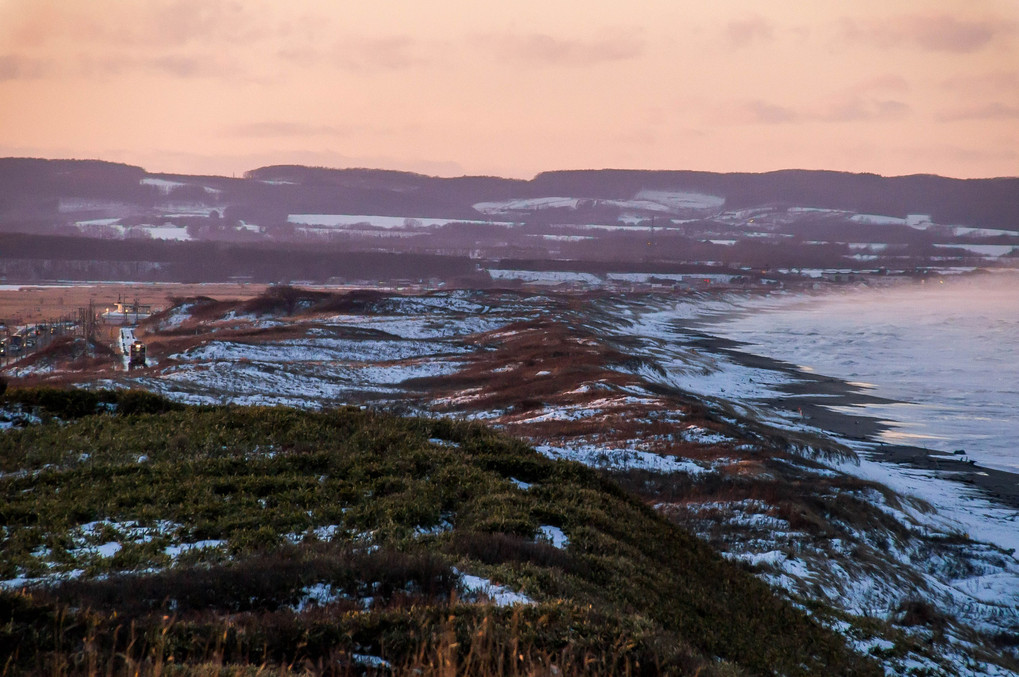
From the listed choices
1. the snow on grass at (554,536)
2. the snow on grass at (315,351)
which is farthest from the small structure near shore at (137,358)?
the snow on grass at (554,536)

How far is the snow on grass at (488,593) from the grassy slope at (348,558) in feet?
0.50

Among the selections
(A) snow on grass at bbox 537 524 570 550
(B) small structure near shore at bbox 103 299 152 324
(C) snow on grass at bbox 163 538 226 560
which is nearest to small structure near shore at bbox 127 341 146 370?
(B) small structure near shore at bbox 103 299 152 324

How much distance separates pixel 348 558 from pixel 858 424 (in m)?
35.2

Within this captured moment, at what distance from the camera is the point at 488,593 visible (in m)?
8.33

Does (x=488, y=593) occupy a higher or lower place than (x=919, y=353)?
higher

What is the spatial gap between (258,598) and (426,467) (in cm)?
606

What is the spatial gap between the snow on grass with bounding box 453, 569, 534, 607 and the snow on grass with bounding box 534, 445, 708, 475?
1632 cm

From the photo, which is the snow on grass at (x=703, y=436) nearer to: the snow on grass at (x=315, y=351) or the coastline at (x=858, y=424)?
the coastline at (x=858, y=424)

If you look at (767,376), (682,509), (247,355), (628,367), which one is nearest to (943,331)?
(767,376)

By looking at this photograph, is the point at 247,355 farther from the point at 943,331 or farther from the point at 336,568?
the point at 943,331

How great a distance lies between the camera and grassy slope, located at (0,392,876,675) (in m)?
6.53

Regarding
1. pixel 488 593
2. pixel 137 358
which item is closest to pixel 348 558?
pixel 488 593

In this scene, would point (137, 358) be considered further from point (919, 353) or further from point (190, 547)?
point (919, 353)

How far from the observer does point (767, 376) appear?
181 feet
